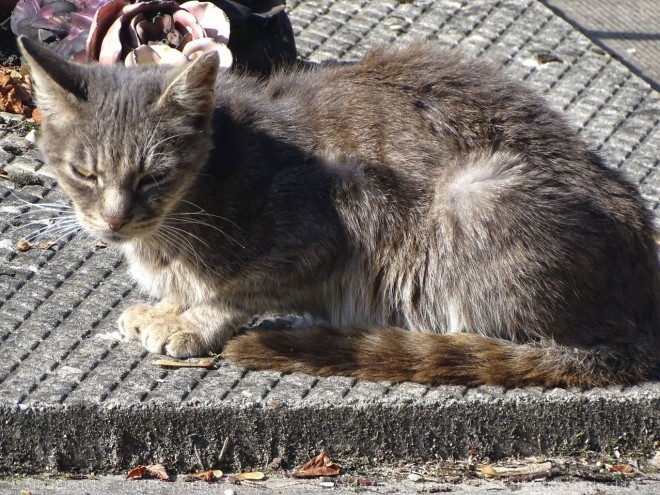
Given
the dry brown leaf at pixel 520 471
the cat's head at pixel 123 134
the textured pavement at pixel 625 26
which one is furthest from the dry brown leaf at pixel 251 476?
the textured pavement at pixel 625 26

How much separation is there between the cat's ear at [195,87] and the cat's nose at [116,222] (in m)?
0.38

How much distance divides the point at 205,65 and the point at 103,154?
420 millimetres

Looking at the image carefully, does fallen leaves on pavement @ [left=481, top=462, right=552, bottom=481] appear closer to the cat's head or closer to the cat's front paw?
the cat's front paw

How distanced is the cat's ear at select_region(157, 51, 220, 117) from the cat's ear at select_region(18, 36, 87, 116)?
270mm

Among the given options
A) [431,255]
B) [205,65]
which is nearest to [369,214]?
[431,255]

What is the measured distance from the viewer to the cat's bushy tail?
3285 millimetres

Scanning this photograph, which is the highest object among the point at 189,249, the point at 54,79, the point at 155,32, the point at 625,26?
the point at 54,79

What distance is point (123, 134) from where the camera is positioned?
125 inches

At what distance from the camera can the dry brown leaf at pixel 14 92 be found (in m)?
4.51

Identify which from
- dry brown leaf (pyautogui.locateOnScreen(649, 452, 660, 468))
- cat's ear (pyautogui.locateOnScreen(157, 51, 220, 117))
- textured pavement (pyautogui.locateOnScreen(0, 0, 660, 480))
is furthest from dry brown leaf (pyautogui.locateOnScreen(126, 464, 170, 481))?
dry brown leaf (pyautogui.locateOnScreen(649, 452, 660, 468))

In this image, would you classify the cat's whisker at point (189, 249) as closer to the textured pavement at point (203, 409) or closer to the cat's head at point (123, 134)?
the cat's head at point (123, 134)

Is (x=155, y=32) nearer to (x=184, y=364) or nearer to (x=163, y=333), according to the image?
(x=163, y=333)

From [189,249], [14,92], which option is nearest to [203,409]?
[189,249]

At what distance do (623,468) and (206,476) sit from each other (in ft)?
4.26
